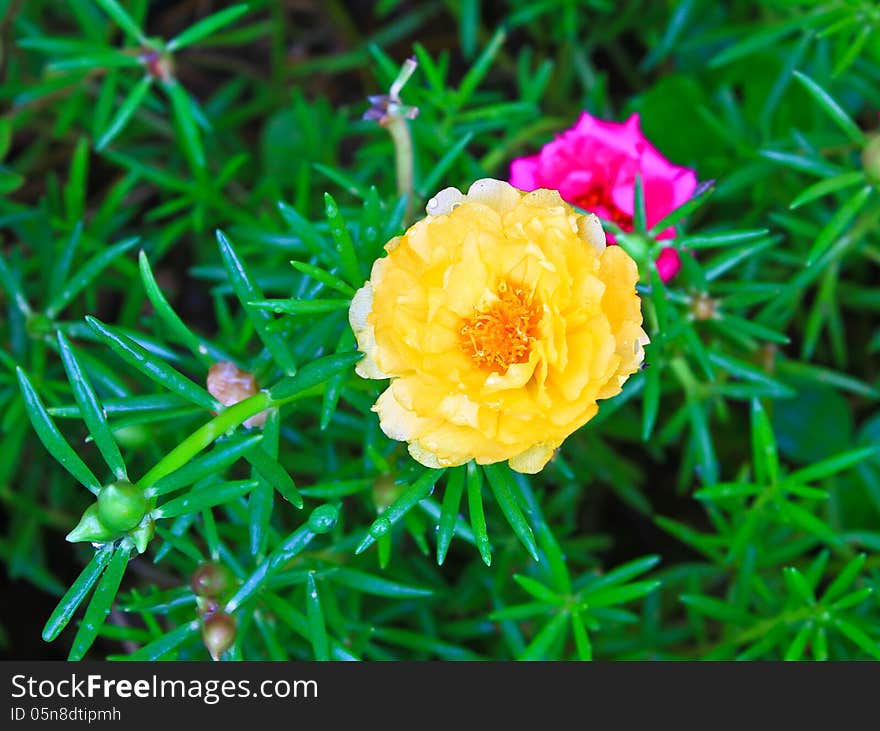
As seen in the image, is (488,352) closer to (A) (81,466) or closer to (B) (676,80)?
(A) (81,466)

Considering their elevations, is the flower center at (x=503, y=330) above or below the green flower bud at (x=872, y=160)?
below

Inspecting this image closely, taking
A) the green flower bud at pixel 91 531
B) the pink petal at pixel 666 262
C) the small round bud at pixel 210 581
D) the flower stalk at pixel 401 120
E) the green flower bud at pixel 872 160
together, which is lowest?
the green flower bud at pixel 91 531

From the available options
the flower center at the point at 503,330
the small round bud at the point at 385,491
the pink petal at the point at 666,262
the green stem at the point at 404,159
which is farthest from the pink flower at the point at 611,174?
the small round bud at the point at 385,491

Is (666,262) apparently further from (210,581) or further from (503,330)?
(210,581)

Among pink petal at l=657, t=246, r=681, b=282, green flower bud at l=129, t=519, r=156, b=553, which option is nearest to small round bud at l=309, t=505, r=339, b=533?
green flower bud at l=129, t=519, r=156, b=553

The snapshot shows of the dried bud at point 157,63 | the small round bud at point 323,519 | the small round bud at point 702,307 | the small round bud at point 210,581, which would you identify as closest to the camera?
the small round bud at point 323,519

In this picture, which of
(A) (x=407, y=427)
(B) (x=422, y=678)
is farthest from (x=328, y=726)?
(A) (x=407, y=427)

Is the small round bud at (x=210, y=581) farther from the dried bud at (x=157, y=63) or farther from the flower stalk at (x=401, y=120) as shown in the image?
the dried bud at (x=157, y=63)

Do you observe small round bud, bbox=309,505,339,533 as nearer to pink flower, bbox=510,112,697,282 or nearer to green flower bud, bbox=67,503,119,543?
green flower bud, bbox=67,503,119,543
